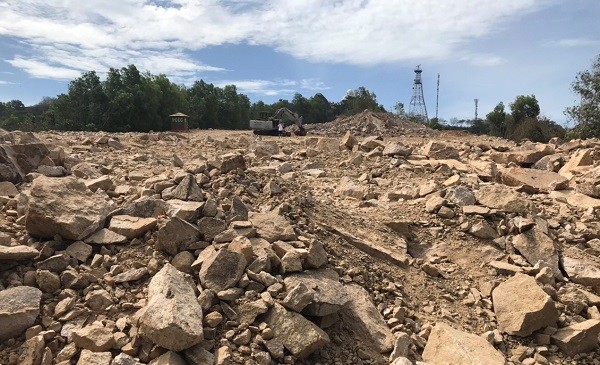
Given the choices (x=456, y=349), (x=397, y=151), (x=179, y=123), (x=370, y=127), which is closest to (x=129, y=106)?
(x=179, y=123)

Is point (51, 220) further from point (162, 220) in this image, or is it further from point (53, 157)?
point (53, 157)

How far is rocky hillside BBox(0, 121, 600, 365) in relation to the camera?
289 centimetres

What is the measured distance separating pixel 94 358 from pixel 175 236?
1.15 metres

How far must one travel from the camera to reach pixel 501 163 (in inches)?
361

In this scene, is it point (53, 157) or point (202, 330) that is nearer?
point (202, 330)

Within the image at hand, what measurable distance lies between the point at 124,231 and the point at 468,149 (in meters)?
9.04

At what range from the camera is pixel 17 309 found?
2885mm

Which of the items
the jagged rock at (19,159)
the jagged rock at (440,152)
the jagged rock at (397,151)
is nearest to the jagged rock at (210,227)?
the jagged rock at (19,159)

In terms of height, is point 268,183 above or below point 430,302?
above

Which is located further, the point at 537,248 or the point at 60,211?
the point at 537,248

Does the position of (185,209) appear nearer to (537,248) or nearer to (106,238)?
(106,238)

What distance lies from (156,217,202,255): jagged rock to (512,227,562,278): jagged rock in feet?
11.3

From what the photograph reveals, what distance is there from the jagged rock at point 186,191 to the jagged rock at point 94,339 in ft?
5.61

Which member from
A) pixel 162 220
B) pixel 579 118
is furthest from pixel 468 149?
pixel 579 118
